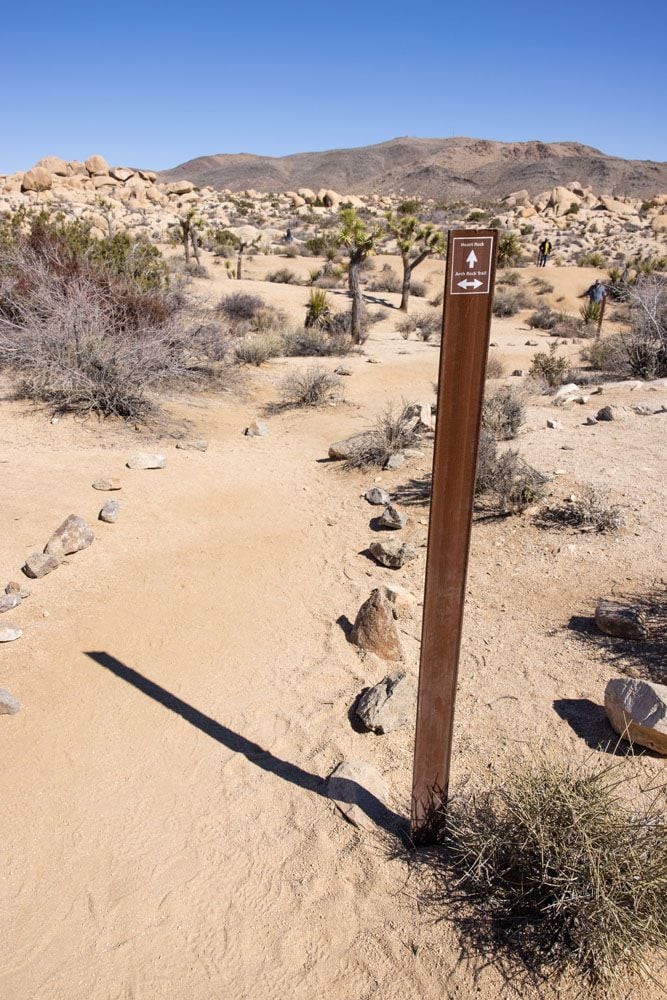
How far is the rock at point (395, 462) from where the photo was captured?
786 centimetres

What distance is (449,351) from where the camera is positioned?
2166mm

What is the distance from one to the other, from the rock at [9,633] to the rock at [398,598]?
2561mm

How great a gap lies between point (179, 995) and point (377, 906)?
822 millimetres

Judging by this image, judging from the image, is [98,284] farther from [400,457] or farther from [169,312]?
[400,457]

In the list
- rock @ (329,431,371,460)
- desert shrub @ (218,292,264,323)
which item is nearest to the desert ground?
rock @ (329,431,371,460)

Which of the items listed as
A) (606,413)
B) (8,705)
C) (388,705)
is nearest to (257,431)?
(606,413)

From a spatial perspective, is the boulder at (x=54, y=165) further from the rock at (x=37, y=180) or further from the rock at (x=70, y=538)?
the rock at (x=70, y=538)

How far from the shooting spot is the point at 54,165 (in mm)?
51312

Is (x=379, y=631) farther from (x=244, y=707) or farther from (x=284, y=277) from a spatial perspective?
(x=284, y=277)

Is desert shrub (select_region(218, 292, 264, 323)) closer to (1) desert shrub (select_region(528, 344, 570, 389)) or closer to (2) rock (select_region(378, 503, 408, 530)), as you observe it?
(1) desert shrub (select_region(528, 344, 570, 389))

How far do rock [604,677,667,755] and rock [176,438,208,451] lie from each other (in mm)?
6036

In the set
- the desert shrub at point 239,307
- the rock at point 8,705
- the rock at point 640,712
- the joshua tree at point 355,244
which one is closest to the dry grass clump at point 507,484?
the rock at point 640,712

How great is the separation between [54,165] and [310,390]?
51.6 metres

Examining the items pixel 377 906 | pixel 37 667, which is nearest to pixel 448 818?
pixel 377 906
